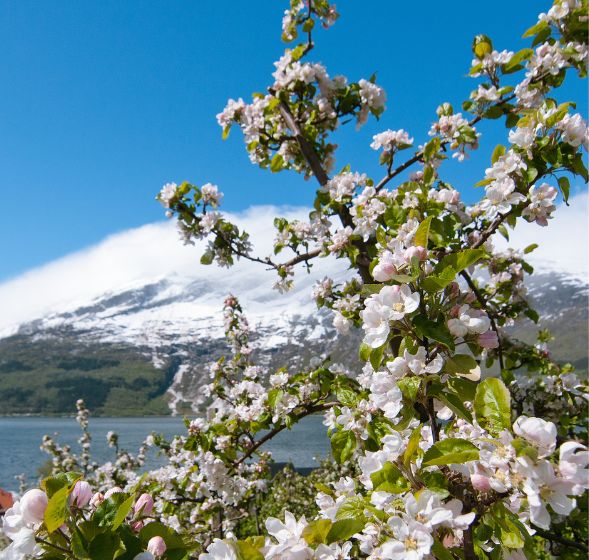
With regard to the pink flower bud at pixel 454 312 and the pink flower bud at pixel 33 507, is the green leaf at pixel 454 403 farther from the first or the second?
the pink flower bud at pixel 33 507

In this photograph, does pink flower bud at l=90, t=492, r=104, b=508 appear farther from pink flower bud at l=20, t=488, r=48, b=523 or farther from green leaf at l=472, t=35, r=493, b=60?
green leaf at l=472, t=35, r=493, b=60

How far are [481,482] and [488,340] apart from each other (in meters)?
0.43

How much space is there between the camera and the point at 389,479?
46.6 inches

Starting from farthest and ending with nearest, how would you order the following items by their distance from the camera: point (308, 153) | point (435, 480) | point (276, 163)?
point (276, 163) < point (308, 153) < point (435, 480)

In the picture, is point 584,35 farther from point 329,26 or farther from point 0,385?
point 0,385

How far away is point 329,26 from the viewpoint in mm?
3879

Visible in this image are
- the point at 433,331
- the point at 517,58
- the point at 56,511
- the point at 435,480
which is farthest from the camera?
the point at 517,58

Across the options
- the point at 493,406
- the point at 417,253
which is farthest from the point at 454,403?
the point at 417,253

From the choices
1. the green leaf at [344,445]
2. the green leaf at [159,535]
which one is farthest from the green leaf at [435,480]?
the green leaf at [344,445]

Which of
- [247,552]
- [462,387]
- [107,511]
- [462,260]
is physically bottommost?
[247,552]

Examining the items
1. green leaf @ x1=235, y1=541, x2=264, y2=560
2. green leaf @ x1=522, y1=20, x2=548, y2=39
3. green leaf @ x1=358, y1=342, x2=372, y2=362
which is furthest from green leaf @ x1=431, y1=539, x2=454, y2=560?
green leaf @ x1=522, y1=20, x2=548, y2=39

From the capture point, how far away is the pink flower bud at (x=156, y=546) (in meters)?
1.13

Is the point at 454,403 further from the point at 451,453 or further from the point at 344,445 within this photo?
the point at 344,445

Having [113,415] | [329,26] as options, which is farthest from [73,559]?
[113,415]
